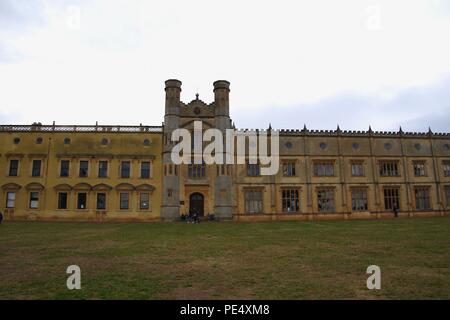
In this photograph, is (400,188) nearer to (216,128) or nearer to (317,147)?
(317,147)

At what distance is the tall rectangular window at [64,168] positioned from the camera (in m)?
36.8

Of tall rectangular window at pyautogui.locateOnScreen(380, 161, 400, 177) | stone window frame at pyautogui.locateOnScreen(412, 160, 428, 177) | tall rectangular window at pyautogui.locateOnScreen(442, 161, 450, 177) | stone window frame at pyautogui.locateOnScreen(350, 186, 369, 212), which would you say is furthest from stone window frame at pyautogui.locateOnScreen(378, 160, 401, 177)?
tall rectangular window at pyautogui.locateOnScreen(442, 161, 450, 177)

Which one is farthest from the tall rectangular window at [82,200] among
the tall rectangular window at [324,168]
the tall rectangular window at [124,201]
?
the tall rectangular window at [324,168]

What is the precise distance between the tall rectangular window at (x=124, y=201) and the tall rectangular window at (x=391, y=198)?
3008 centimetres

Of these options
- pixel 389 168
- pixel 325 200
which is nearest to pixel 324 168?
pixel 325 200

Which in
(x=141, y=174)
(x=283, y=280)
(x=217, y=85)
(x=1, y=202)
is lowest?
(x=283, y=280)

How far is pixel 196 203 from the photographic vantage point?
37.0m

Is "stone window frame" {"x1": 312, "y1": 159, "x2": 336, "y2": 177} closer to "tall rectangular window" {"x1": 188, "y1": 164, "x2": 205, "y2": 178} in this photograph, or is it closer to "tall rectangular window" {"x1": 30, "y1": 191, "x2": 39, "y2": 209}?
"tall rectangular window" {"x1": 188, "y1": 164, "x2": 205, "y2": 178}

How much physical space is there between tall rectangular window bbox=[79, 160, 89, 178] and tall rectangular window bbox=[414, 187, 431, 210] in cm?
3894

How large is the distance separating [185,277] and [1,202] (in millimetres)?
34975

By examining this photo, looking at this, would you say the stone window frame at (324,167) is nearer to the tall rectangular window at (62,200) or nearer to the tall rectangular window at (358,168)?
the tall rectangular window at (358,168)

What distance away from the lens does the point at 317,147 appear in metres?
40.1

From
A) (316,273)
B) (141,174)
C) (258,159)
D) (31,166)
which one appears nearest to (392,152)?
(258,159)

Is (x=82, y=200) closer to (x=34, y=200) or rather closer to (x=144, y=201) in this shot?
(x=34, y=200)
